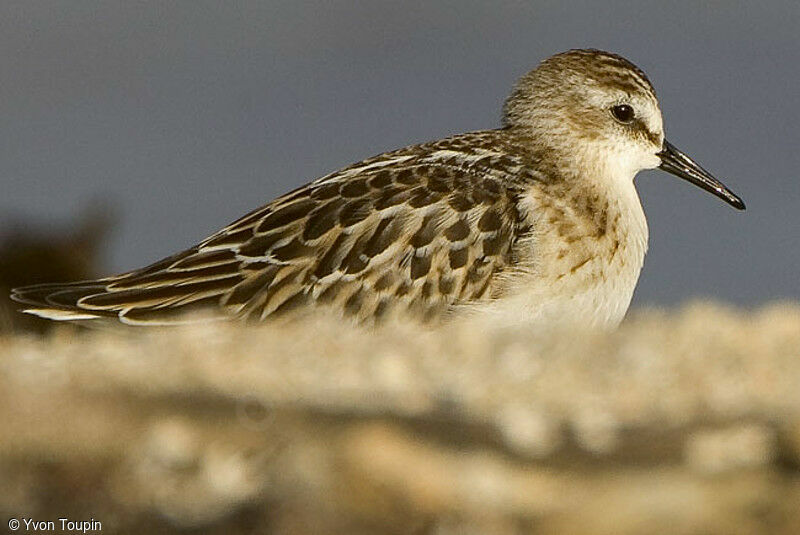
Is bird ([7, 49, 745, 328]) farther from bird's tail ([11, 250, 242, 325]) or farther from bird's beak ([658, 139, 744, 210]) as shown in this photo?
bird's beak ([658, 139, 744, 210])

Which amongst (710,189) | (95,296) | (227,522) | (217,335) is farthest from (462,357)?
(710,189)

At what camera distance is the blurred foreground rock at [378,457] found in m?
3.58

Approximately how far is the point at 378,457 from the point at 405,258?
11.4 feet

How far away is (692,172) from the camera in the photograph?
28.5 feet

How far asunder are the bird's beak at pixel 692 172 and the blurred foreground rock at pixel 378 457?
455cm

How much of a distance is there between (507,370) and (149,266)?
325 centimetres

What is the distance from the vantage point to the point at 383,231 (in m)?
7.04

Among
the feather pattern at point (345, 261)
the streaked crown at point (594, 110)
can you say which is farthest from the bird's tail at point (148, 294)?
the streaked crown at point (594, 110)

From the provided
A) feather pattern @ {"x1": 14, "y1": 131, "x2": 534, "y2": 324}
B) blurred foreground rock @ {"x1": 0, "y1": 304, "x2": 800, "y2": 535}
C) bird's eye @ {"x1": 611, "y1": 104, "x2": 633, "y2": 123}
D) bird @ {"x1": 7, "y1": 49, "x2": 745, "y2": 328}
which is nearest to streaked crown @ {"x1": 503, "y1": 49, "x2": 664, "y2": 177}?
bird's eye @ {"x1": 611, "y1": 104, "x2": 633, "y2": 123}

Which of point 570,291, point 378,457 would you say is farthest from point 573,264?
point 378,457

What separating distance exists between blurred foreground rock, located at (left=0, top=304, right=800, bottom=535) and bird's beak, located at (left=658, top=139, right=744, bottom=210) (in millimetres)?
4548

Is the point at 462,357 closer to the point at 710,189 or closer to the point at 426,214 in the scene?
the point at 426,214

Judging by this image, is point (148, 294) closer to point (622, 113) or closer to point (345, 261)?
point (345, 261)

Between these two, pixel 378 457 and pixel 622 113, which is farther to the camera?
pixel 622 113
